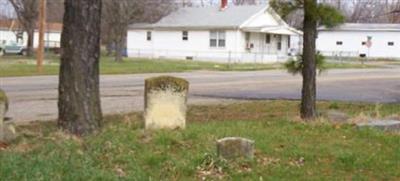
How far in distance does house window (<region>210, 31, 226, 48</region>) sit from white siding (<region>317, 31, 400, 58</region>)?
70.5 ft

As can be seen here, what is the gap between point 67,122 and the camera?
9383 millimetres

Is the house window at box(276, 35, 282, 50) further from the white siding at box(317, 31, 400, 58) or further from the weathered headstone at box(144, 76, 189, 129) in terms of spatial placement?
the weathered headstone at box(144, 76, 189, 129)

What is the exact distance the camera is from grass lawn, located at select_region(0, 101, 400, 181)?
7035 millimetres

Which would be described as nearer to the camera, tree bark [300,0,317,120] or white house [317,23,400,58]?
tree bark [300,0,317,120]

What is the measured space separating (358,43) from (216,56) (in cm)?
2721

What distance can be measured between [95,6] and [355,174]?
13.9ft

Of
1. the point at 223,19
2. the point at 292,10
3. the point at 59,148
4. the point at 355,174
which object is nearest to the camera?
the point at 355,174

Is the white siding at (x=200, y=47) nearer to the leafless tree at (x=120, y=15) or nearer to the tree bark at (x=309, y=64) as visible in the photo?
the leafless tree at (x=120, y=15)

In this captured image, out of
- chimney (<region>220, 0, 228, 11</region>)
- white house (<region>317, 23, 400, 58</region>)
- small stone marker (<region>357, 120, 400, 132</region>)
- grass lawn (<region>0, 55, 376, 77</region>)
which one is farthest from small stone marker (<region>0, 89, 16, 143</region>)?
white house (<region>317, 23, 400, 58</region>)

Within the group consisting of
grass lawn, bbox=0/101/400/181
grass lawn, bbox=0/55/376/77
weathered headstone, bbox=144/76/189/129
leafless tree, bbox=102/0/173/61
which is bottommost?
grass lawn, bbox=0/101/400/181

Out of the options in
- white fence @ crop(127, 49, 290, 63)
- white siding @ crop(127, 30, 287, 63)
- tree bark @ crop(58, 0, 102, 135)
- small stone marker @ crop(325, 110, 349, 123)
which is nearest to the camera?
tree bark @ crop(58, 0, 102, 135)

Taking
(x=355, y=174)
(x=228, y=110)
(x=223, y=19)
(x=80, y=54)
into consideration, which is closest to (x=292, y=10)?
(x=228, y=110)

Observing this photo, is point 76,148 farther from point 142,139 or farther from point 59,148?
point 142,139

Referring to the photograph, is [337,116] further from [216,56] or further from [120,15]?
[216,56]
